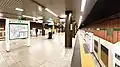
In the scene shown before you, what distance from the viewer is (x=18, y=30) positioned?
9.05 meters

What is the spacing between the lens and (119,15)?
3.42 m

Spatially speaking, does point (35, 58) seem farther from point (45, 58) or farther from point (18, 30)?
point (18, 30)

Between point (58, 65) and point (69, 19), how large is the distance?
5.16 metres

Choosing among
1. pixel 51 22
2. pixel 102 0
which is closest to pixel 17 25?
pixel 102 0

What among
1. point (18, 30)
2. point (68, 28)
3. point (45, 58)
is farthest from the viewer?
point (68, 28)

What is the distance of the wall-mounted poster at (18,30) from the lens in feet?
27.3

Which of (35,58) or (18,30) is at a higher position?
(18,30)

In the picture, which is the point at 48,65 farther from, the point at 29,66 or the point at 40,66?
the point at 29,66

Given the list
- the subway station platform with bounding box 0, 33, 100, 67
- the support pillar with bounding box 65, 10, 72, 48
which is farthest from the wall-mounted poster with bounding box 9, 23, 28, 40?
the support pillar with bounding box 65, 10, 72, 48

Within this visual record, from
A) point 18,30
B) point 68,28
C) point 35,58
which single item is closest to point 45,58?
point 35,58

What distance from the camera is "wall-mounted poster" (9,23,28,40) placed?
8329 mm

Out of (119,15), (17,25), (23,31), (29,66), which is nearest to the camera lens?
(119,15)

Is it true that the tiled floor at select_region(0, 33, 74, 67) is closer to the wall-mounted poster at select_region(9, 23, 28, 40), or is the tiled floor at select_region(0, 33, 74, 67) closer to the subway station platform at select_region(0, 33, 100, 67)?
the subway station platform at select_region(0, 33, 100, 67)

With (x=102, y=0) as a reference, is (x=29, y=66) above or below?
below
